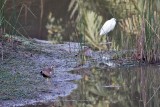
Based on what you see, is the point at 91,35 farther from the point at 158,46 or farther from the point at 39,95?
the point at 39,95

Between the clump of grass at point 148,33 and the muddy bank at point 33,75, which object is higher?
the clump of grass at point 148,33

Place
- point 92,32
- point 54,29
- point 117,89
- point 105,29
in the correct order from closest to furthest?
point 117,89 < point 92,32 < point 105,29 < point 54,29

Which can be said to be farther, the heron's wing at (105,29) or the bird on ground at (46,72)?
the heron's wing at (105,29)

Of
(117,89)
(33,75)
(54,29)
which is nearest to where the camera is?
(117,89)

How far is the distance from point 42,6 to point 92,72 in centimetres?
575

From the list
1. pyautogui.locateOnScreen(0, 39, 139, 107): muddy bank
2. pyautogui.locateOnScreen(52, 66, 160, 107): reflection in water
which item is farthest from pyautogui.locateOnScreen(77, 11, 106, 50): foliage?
pyautogui.locateOnScreen(52, 66, 160, 107): reflection in water

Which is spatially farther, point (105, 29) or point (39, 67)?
point (105, 29)

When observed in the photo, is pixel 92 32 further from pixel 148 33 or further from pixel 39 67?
pixel 39 67

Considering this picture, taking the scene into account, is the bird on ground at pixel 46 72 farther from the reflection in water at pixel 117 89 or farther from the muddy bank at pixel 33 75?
the reflection in water at pixel 117 89

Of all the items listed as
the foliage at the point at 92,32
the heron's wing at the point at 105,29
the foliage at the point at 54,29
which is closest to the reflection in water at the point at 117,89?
the foliage at the point at 92,32

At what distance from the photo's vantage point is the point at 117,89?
4.87 m

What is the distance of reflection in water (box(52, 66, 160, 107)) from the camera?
171 inches

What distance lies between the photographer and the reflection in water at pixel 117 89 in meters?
4.34

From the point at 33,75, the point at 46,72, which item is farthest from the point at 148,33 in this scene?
the point at 33,75
